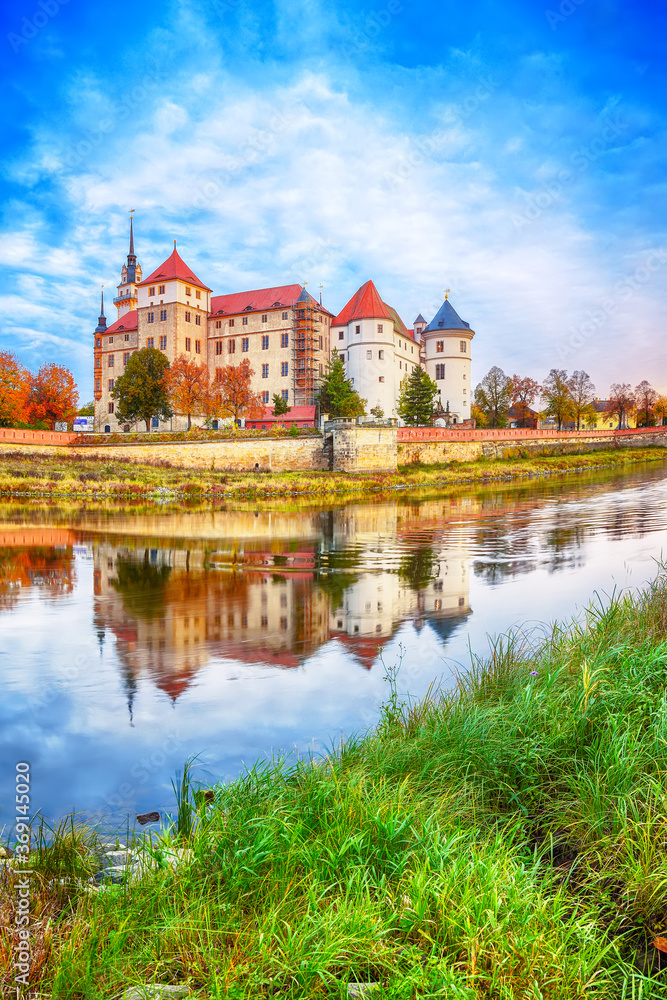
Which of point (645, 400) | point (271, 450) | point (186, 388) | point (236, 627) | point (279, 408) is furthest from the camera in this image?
point (645, 400)

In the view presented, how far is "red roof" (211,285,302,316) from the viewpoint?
240ft

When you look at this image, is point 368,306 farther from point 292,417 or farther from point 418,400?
point 292,417

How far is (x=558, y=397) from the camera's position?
3196 inches

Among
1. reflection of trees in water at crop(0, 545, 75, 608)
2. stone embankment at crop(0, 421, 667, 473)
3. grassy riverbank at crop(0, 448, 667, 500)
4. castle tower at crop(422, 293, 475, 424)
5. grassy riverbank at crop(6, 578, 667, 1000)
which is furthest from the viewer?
castle tower at crop(422, 293, 475, 424)

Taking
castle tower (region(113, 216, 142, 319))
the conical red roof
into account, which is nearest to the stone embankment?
the conical red roof

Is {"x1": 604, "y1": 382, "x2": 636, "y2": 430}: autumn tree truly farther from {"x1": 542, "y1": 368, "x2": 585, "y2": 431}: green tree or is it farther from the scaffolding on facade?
the scaffolding on facade

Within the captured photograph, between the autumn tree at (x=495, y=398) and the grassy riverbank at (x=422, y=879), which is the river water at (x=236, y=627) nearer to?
the grassy riverbank at (x=422, y=879)

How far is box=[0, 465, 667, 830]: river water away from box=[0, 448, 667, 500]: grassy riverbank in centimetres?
1535

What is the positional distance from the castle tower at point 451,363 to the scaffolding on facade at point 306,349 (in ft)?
47.3

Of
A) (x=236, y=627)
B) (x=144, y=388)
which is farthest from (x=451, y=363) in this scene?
(x=236, y=627)

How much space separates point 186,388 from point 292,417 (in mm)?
10986

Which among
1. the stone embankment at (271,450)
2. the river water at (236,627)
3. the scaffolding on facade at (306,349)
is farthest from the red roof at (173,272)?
the river water at (236,627)

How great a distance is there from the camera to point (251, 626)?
9578 millimetres

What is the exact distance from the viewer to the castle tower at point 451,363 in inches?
2995
